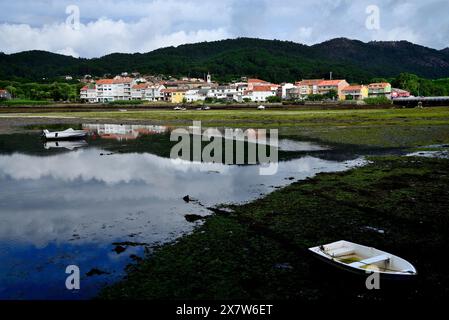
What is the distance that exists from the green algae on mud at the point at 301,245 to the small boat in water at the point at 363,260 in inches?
20.3

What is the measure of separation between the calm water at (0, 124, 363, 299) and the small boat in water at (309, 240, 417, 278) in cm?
673

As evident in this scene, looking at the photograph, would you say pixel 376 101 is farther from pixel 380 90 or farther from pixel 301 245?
pixel 301 245

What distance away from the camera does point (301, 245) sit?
1580 centimetres

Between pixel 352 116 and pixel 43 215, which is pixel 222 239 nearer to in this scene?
pixel 43 215

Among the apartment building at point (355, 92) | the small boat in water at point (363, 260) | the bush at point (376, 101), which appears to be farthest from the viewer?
the apartment building at point (355, 92)

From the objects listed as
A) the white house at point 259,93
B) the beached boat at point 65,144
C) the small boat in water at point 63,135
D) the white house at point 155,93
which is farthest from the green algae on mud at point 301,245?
the white house at point 155,93

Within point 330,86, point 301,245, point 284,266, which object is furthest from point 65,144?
point 330,86

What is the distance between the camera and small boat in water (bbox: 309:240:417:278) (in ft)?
39.4

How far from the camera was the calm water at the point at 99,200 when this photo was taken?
14.6m

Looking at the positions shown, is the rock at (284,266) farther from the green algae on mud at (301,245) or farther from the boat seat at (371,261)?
the boat seat at (371,261)

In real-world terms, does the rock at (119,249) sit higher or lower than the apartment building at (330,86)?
Result: lower

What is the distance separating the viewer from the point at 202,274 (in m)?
13.6

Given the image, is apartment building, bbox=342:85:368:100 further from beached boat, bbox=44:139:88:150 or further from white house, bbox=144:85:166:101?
beached boat, bbox=44:139:88:150

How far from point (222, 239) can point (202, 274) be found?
3.23 meters
